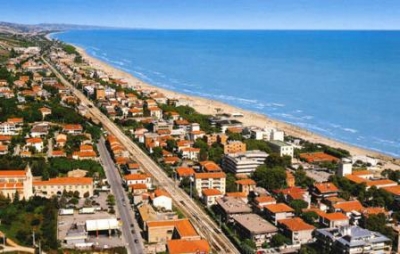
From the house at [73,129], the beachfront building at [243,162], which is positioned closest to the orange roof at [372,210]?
the beachfront building at [243,162]

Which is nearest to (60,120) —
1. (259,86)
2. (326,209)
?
(326,209)

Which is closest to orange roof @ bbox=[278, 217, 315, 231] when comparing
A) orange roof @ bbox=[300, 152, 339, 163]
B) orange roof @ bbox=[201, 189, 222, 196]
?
orange roof @ bbox=[201, 189, 222, 196]

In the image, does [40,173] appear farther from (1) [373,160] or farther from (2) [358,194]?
(1) [373,160]

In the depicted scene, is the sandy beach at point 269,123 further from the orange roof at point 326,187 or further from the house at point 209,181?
the house at point 209,181

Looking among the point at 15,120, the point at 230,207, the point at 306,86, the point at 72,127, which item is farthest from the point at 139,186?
the point at 306,86

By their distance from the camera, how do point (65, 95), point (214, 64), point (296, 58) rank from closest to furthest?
point (65, 95) < point (214, 64) < point (296, 58)

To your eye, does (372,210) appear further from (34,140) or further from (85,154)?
(34,140)
